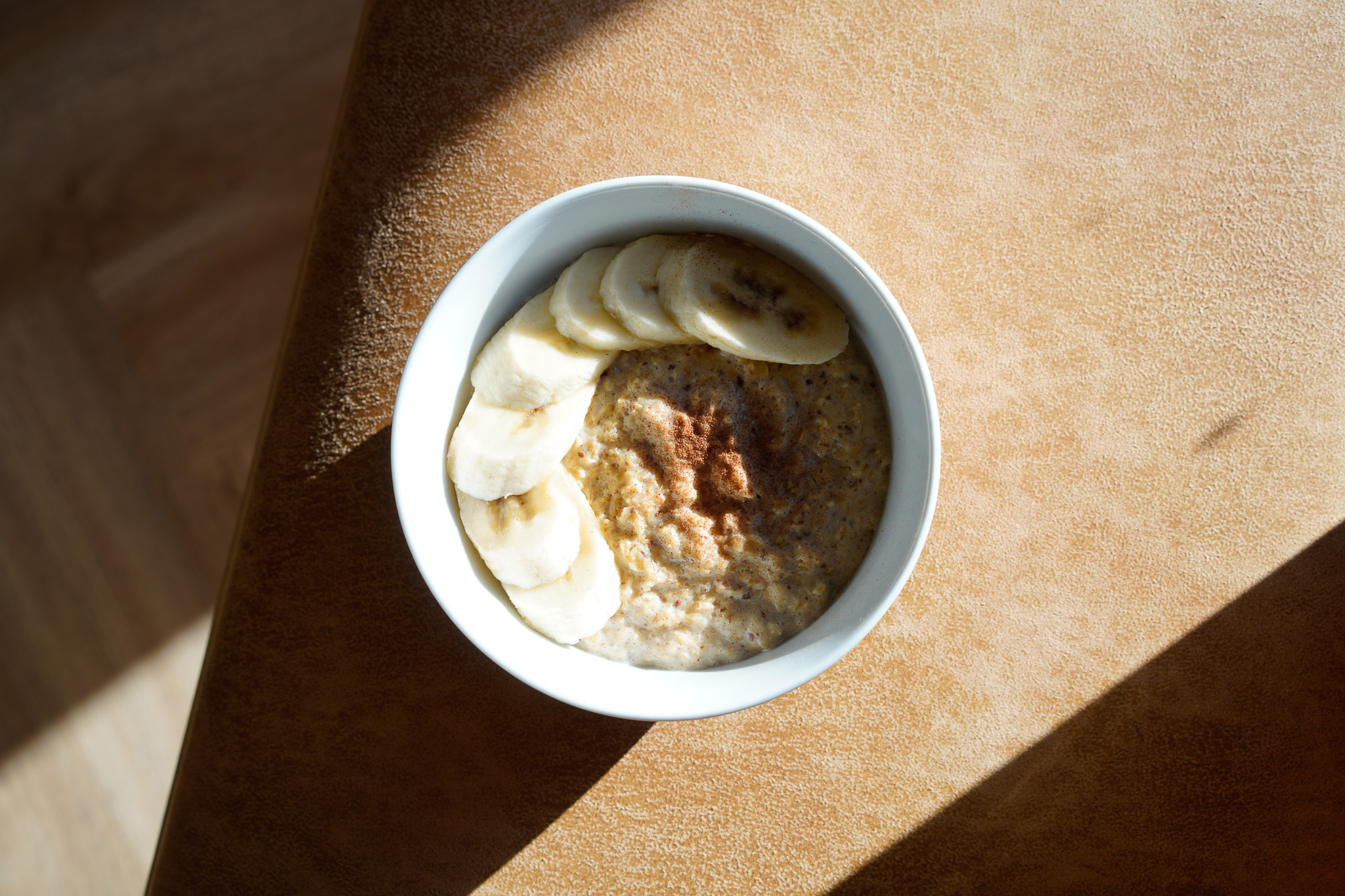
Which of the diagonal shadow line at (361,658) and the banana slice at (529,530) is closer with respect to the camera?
the banana slice at (529,530)

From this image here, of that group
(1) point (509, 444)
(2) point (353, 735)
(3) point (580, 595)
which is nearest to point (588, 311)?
(1) point (509, 444)

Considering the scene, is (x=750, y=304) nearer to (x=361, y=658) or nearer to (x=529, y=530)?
(x=529, y=530)

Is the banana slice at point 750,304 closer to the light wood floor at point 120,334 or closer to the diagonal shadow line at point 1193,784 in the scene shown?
the diagonal shadow line at point 1193,784

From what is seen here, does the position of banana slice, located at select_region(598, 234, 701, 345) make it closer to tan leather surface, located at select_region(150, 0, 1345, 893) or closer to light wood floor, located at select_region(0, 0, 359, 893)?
tan leather surface, located at select_region(150, 0, 1345, 893)

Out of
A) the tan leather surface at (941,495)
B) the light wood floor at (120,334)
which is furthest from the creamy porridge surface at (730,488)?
the light wood floor at (120,334)

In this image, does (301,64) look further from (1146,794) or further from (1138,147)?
(1146,794)
